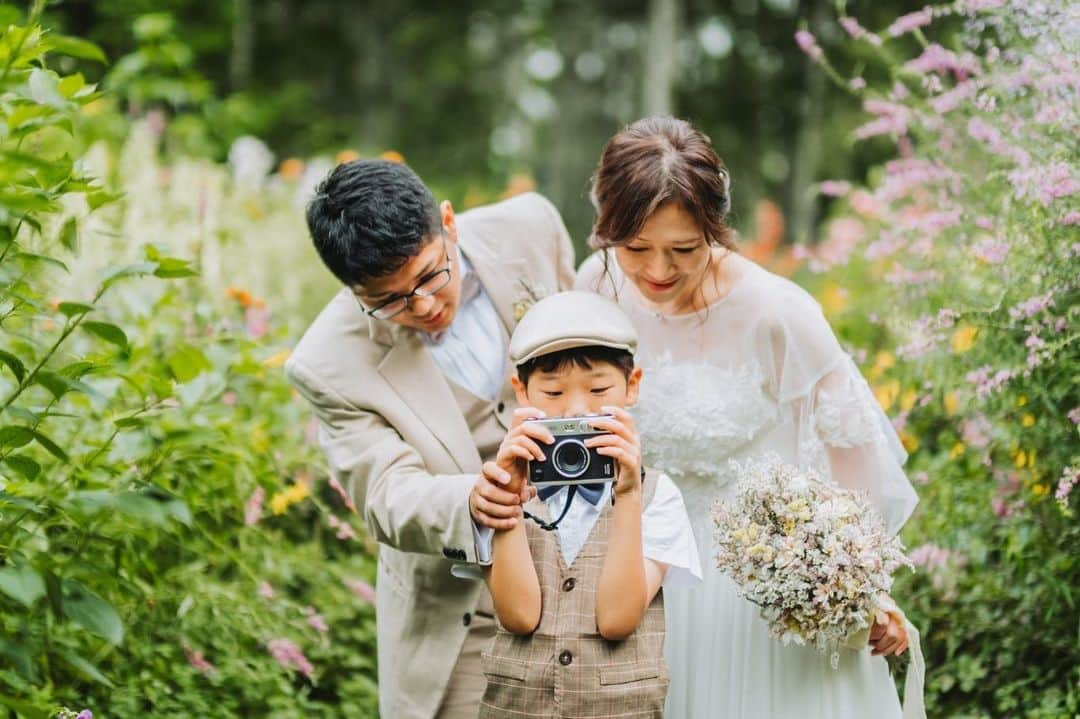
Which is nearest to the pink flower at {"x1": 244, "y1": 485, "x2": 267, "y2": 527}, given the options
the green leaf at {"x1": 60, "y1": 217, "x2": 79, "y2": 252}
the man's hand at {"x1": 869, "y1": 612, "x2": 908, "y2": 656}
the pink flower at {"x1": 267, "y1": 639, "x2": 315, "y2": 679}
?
the pink flower at {"x1": 267, "y1": 639, "x2": 315, "y2": 679}

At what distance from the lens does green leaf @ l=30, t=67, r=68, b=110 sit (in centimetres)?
192

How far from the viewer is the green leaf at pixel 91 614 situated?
1759mm

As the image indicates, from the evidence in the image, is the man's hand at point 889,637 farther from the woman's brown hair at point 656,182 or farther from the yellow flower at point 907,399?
the yellow flower at point 907,399

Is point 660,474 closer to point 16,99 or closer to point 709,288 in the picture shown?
point 709,288

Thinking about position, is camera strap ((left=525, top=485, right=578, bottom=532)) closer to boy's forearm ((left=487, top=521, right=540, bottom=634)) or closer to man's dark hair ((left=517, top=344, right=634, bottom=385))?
boy's forearm ((left=487, top=521, right=540, bottom=634))

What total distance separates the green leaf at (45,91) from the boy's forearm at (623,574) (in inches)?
50.7

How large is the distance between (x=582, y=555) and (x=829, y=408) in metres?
0.74

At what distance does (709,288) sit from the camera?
2920 mm

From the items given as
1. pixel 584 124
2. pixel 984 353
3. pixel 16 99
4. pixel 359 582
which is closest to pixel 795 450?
pixel 984 353

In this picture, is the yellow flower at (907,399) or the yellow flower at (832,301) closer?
the yellow flower at (907,399)

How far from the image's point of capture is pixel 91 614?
179 centimetres

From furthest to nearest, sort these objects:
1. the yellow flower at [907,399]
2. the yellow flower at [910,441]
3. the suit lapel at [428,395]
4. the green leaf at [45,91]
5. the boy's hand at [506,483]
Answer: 1. the yellow flower at [910,441]
2. the yellow flower at [907,399]
3. the suit lapel at [428,395]
4. the boy's hand at [506,483]
5. the green leaf at [45,91]

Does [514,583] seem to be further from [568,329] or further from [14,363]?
[14,363]

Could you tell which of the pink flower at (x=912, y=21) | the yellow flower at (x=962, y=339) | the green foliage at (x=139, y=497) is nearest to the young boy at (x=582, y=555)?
the green foliage at (x=139, y=497)
